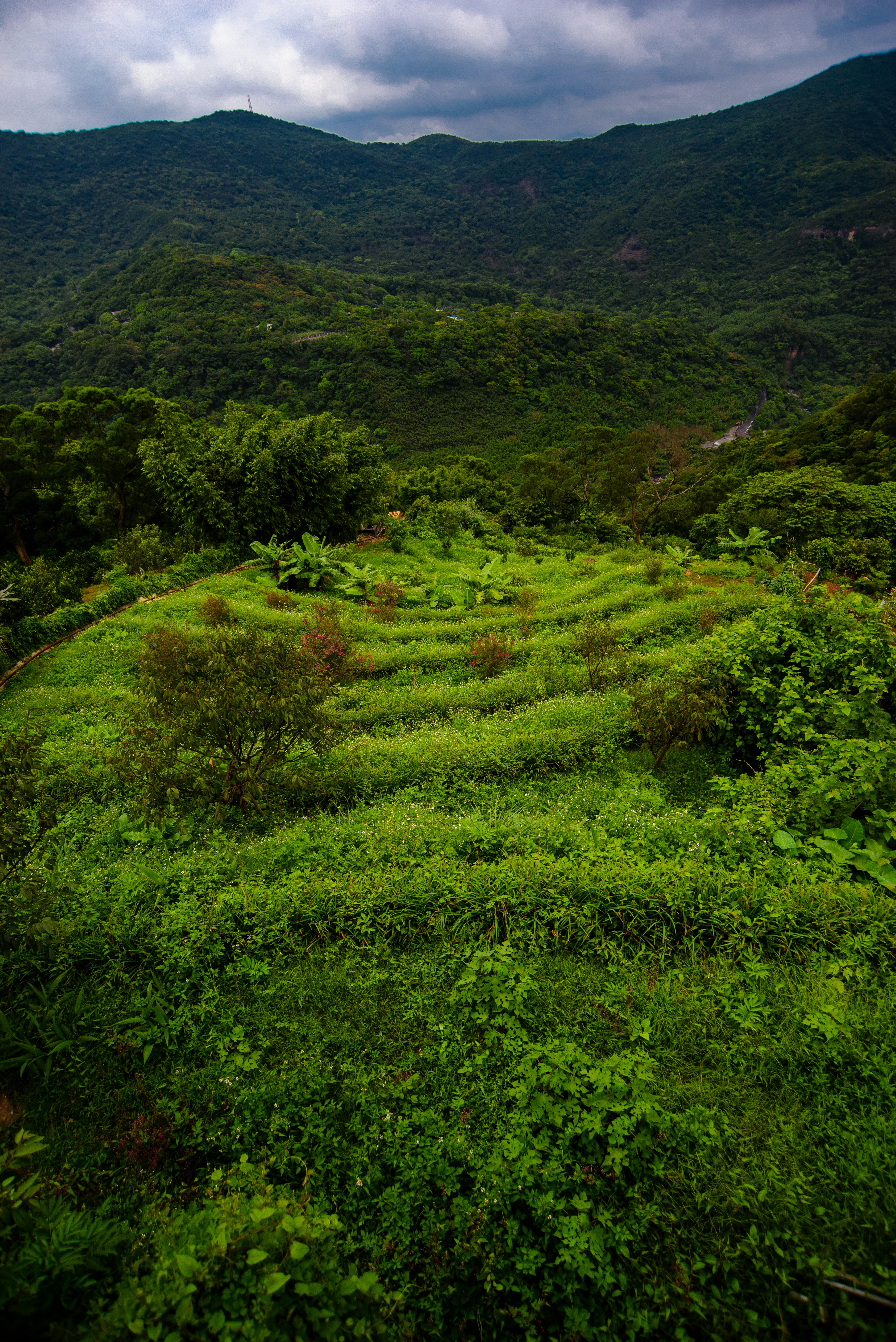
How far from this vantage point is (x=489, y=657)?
11.0 metres

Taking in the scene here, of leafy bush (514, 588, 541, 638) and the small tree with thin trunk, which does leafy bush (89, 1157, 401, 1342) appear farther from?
leafy bush (514, 588, 541, 638)

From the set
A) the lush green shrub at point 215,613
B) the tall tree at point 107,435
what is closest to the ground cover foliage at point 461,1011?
the lush green shrub at point 215,613

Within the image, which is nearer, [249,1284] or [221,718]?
[249,1284]

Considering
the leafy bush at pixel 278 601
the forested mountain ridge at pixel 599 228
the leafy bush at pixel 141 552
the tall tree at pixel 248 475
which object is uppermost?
the forested mountain ridge at pixel 599 228

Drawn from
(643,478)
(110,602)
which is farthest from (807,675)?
(643,478)

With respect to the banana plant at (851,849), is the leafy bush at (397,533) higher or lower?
higher

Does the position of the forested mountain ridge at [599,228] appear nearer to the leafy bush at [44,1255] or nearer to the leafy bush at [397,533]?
the leafy bush at [397,533]

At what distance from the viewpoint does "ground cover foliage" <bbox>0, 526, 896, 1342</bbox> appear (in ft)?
9.76

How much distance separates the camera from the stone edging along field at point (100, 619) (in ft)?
32.1

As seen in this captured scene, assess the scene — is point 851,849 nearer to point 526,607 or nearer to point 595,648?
point 595,648

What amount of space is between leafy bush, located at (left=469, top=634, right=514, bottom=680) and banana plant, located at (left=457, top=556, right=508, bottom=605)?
156 inches

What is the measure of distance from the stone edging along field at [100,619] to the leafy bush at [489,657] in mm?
7257

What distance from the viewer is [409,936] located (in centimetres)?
498

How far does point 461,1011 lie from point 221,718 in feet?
12.3
